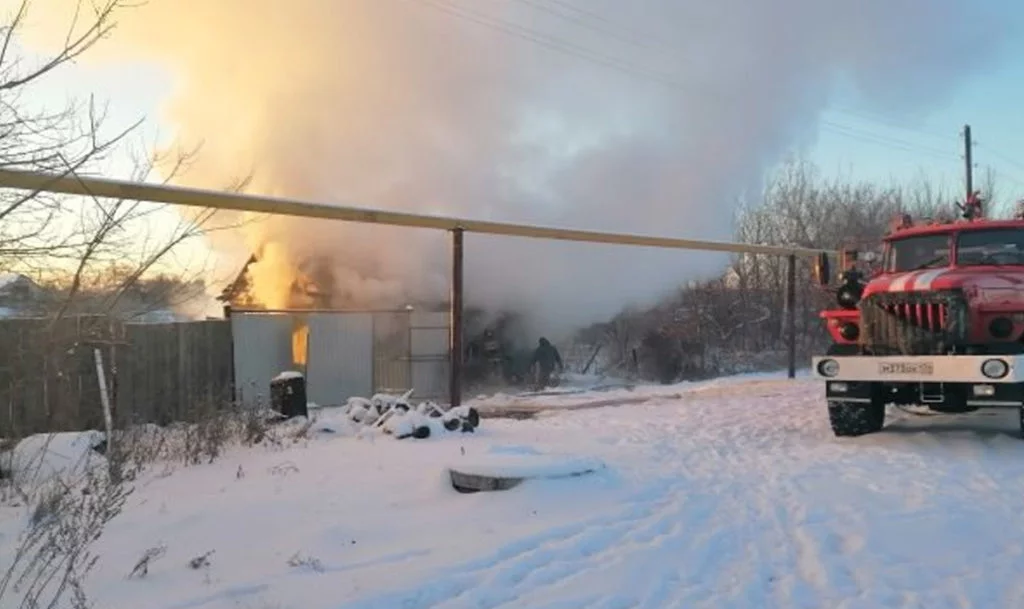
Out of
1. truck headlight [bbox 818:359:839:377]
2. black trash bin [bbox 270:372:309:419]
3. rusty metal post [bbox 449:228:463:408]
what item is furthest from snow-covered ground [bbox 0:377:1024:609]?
rusty metal post [bbox 449:228:463:408]

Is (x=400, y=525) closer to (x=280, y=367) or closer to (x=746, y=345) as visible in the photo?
(x=280, y=367)

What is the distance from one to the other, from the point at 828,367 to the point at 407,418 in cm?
478

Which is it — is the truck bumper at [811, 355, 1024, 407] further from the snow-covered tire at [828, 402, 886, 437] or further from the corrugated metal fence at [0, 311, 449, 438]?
the corrugated metal fence at [0, 311, 449, 438]

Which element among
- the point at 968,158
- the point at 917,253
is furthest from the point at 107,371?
the point at 968,158

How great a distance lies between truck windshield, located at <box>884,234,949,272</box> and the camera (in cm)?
1063

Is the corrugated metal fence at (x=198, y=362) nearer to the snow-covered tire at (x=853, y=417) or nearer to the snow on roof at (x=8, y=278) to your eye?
the snow on roof at (x=8, y=278)

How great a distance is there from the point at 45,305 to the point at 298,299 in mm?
14598

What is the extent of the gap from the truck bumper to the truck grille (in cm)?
23

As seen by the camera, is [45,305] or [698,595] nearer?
[698,595]

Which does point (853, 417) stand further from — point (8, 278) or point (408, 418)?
point (8, 278)

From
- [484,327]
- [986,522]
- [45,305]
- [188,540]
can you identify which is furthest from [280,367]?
[986,522]

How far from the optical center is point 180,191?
10305 millimetres

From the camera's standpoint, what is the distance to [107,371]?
38.2ft

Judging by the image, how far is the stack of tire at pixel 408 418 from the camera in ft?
30.8
